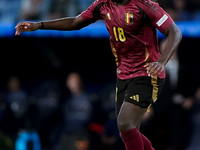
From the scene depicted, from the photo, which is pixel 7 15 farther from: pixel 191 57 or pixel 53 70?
pixel 191 57

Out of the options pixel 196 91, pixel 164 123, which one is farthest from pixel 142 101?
pixel 196 91

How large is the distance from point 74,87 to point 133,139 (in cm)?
378

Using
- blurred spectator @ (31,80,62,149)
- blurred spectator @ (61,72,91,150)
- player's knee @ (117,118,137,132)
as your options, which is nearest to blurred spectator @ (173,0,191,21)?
blurred spectator @ (61,72,91,150)

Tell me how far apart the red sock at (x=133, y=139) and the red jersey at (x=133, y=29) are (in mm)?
621

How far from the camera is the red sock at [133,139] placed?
446 centimetres

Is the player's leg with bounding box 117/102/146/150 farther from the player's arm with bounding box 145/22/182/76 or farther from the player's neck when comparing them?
the player's neck

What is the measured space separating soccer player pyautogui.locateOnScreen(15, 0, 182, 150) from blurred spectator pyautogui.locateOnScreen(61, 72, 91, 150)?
3.04 m

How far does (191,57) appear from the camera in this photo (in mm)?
8570

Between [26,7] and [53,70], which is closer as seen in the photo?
[26,7]

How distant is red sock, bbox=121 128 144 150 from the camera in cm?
446

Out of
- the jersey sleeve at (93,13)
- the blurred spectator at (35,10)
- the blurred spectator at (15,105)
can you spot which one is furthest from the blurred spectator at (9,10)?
the jersey sleeve at (93,13)

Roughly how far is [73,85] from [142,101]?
3738 millimetres

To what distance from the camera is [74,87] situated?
816 cm

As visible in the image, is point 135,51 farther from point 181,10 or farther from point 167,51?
point 181,10
